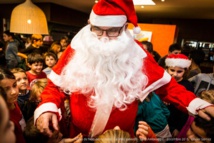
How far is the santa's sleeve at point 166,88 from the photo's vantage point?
0.95m

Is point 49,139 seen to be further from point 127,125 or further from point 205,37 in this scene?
point 205,37

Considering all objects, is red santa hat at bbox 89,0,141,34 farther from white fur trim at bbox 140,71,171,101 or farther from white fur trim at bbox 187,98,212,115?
white fur trim at bbox 187,98,212,115

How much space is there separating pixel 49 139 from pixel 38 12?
5.33 feet

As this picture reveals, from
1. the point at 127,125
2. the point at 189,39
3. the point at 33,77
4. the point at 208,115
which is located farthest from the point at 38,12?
the point at 189,39

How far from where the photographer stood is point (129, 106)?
0.99 m

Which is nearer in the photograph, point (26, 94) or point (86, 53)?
point (86, 53)

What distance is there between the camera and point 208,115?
839 mm

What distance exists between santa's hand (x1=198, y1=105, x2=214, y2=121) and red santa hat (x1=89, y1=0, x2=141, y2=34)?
53 cm

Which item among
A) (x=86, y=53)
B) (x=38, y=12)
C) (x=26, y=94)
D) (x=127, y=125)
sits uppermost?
(x=38, y=12)

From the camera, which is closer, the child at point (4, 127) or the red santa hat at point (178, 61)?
the child at point (4, 127)

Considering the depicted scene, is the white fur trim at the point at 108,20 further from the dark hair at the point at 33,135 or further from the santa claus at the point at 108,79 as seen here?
the dark hair at the point at 33,135

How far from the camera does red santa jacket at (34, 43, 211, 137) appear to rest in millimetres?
935

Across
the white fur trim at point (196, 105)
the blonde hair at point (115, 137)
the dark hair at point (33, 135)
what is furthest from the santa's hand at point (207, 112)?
the dark hair at point (33, 135)

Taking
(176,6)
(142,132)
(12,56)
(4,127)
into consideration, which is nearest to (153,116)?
(142,132)
